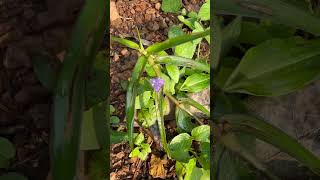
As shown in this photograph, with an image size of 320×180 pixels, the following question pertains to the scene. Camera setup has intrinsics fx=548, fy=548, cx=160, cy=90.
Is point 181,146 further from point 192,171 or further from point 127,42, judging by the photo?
point 127,42

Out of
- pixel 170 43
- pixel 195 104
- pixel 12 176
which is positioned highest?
pixel 170 43

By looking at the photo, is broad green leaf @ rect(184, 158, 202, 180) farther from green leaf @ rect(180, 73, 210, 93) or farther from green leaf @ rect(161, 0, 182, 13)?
green leaf @ rect(161, 0, 182, 13)

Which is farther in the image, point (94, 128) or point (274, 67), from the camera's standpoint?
point (274, 67)

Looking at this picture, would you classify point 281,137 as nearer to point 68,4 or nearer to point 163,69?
point 163,69

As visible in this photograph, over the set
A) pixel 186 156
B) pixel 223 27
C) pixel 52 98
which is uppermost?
pixel 223 27

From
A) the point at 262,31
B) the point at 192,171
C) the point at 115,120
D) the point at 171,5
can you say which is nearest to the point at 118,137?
the point at 115,120

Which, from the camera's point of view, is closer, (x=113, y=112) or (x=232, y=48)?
(x=113, y=112)

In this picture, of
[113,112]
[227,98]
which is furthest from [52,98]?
[227,98]

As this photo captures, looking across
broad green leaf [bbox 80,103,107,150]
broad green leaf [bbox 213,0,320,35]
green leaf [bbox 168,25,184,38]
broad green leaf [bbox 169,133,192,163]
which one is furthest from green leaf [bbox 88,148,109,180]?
broad green leaf [bbox 213,0,320,35]
